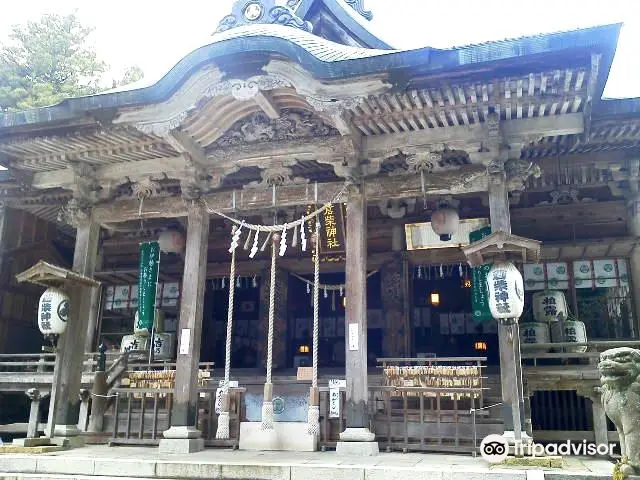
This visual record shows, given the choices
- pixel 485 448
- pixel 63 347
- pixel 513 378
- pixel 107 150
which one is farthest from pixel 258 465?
pixel 107 150

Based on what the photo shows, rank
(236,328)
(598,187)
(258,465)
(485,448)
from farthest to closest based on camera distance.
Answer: (236,328) < (598,187) < (485,448) < (258,465)

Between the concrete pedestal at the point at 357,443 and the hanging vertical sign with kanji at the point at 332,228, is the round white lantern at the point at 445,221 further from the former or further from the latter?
the concrete pedestal at the point at 357,443

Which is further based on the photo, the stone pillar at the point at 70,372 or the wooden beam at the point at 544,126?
the stone pillar at the point at 70,372

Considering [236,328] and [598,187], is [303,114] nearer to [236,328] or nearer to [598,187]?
[598,187]

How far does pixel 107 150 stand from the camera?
10.6 meters

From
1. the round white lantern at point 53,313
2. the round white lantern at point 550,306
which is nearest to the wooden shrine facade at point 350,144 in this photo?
the round white lantern at point 53,313

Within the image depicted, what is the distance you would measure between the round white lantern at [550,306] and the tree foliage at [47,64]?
719 inches

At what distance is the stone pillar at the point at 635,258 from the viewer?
11258mm

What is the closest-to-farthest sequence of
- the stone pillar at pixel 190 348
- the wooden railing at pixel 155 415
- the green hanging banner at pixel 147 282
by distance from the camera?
the stone pillar at pixel 190 348
the wooden railing at pixel 155 415
the green hanging banner at pixel 147 282

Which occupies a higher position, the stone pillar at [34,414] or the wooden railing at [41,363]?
the wooden railing at [41,363]

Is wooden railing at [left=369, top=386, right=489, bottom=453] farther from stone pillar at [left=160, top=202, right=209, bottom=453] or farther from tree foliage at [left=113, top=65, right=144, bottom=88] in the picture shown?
tree foliage at [left=113, top=65, right=144, bottom=88]

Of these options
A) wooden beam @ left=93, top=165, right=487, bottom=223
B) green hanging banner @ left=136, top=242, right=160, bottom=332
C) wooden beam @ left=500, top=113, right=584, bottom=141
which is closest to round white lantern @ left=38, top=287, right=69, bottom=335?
wooden beam @ left=93, top=165, right=487, bottom=223

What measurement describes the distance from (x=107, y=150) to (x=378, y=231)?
254 inches

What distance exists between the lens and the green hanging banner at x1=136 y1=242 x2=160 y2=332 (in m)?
13.6
